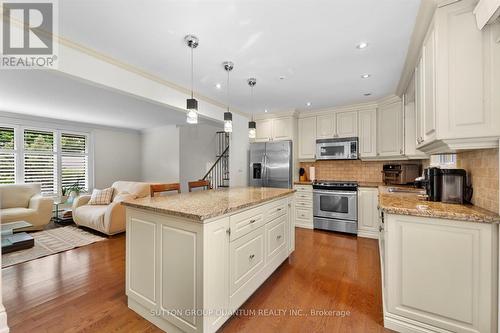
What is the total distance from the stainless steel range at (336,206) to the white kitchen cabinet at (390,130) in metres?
0.80

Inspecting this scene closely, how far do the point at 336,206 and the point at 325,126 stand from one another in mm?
1611

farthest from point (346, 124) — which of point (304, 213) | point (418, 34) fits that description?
point (418, 34)

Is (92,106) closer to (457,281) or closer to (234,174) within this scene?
(234,174)

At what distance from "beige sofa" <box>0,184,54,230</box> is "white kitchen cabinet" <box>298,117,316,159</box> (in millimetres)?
5182

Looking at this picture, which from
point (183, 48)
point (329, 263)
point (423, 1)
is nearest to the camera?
point (423, 1)

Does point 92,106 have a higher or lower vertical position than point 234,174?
higher

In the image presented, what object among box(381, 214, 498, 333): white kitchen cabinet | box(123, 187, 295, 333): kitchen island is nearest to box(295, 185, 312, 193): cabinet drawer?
box(123, 187, 295, 333): kitchen island

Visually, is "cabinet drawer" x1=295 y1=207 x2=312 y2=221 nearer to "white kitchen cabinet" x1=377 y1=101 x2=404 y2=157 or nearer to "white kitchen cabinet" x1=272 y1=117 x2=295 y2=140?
"white kitchen cabinet" x1=272 y1=117 x2=295 y2=140

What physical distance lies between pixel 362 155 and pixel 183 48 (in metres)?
3.47

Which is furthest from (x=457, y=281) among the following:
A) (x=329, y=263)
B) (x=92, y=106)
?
(x=92, y=106)

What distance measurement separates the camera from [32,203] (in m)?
4.12

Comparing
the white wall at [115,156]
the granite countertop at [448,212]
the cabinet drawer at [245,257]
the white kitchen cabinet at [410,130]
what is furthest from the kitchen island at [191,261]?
the white wall at [115,156]

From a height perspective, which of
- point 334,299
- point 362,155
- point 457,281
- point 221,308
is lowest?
point 334,299

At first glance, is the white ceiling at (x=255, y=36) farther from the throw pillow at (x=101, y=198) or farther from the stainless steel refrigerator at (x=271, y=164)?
the throw pillow at (x=101, y=198)
